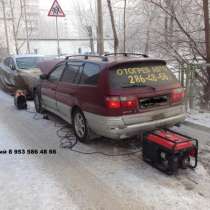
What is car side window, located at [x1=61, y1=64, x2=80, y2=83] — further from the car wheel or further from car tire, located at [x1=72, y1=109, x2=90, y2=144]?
the car wheel

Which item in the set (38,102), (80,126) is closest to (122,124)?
(80,126)

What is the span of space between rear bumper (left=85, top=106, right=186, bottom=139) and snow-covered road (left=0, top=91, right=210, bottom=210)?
16.7 inches

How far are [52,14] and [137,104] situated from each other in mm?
6650

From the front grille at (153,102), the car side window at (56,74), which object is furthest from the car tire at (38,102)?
the front grille at (153,102)

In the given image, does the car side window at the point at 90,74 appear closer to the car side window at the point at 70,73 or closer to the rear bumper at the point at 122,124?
the car side window at the point at 70,73

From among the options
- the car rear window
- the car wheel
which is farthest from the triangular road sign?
the car rear window

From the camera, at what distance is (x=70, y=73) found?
18.1 ft

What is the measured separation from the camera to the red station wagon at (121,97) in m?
4.25

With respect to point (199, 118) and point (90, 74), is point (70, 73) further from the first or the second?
point (199, 118)

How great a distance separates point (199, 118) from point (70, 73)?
9.53 feet

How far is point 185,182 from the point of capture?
11.8ft

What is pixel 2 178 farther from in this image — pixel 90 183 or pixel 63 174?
pixel 90 183

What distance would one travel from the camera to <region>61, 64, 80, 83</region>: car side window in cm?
529

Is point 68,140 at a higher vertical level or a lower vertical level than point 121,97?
lower
